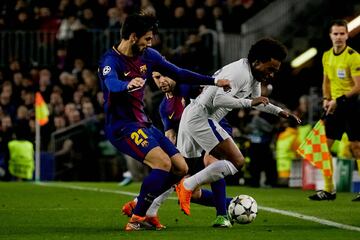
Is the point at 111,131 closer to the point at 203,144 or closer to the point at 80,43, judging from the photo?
the point at 203,144

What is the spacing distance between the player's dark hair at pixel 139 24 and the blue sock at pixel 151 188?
1196 mm

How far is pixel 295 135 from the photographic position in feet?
69.6

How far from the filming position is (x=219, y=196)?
33.7 ft

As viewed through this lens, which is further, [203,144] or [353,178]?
[353,178]

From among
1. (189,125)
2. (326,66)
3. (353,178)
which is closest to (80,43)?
(353,178)

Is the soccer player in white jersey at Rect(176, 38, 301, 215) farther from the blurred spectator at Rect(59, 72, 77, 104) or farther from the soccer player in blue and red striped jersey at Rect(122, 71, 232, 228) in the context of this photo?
the blurred spectator at Rect(59, 72, 77, 104)

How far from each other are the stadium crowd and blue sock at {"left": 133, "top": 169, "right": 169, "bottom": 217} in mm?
11836

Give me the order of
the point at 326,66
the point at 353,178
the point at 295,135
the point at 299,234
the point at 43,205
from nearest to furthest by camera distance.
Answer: the point at 299,234 → the point at 43,205 → the point at 326,66 → the point at 353,178 → the point at 295,135

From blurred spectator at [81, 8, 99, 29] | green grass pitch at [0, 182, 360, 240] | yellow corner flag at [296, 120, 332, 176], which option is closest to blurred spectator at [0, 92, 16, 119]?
blurred spectator at [81, 8, 99, 29]

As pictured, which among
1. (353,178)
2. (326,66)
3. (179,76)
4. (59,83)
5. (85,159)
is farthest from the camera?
(59,83)

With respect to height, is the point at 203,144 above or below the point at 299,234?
above

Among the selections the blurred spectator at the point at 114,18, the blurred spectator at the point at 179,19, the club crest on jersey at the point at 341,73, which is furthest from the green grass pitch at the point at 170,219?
the blurred spectator at the point at 114,18

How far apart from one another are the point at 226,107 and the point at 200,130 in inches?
17.6

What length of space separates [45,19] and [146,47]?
17.7 m
